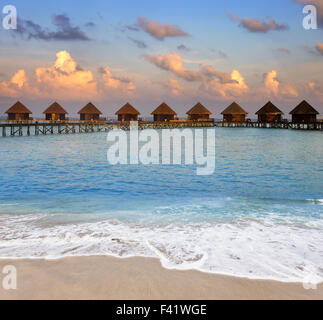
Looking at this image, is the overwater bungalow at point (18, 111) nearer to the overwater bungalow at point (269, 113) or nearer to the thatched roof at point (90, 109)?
the thatched roof at point (90, 109)

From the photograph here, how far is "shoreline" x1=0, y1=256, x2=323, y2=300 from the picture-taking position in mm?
3250

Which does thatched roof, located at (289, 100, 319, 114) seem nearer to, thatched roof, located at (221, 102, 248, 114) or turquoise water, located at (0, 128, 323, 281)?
thatched roof, located at (221, 102, 248, 114)


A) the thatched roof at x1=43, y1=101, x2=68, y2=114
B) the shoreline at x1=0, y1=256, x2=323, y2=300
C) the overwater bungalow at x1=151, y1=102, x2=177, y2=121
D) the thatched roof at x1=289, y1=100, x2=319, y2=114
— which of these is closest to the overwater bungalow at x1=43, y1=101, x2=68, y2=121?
the thatched roof at x1=43, y1=101, x2=68, y2=114

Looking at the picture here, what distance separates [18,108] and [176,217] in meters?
55.0

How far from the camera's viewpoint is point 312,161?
18.6 metres

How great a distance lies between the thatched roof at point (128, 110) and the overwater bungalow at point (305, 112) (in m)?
28.6

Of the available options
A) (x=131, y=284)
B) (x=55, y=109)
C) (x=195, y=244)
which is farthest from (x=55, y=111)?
(x=131, y=284)

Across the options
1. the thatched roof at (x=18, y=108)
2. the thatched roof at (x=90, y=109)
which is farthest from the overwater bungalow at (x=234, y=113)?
the thatched roof at (x=18, y=108)

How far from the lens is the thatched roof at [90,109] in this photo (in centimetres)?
6075

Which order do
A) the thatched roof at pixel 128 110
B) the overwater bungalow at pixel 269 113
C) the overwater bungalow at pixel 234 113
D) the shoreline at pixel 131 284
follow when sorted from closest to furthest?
1. the shoreline at pixel 131 284
2. the thatched roof at pixel 128 110
3. the overwater bungalow at pixel 269 113
4. the overwater bungalow at pixel 234 113

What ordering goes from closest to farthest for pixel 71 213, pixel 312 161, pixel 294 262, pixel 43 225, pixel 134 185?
1. pixel 294 262
2. pixel 43 225
3. pixel 71 213
4. pixel 134 185
5. pixel 312 161
